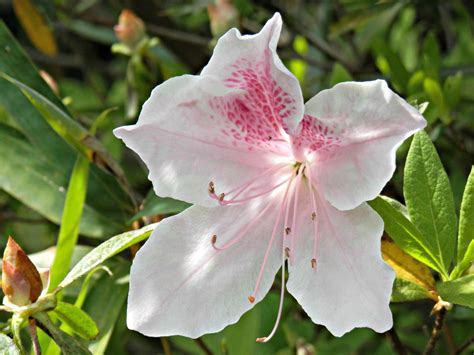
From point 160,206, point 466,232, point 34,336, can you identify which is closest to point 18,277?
point 34,336

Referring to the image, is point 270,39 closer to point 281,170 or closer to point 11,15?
point 281,170

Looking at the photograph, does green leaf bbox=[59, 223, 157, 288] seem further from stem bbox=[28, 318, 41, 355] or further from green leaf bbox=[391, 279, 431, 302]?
green leaf bbox=[391, 279, 431, 302]

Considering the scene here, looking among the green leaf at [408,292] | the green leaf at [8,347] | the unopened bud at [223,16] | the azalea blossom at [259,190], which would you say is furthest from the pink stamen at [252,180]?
the unopened bud at [223,16]

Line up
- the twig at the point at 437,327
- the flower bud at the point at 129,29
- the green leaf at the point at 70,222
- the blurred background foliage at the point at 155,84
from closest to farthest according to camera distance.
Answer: the twig at the point at 437,327
the green leaf at the point at 70,222
the blurred background foliage at the point at 155,84
the flower bud at the point at 129,29

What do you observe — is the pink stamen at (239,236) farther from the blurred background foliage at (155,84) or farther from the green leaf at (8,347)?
the green leaf at (8,347)

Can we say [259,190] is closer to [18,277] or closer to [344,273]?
[344,273]

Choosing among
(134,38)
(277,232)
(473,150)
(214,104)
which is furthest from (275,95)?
(473,150)
